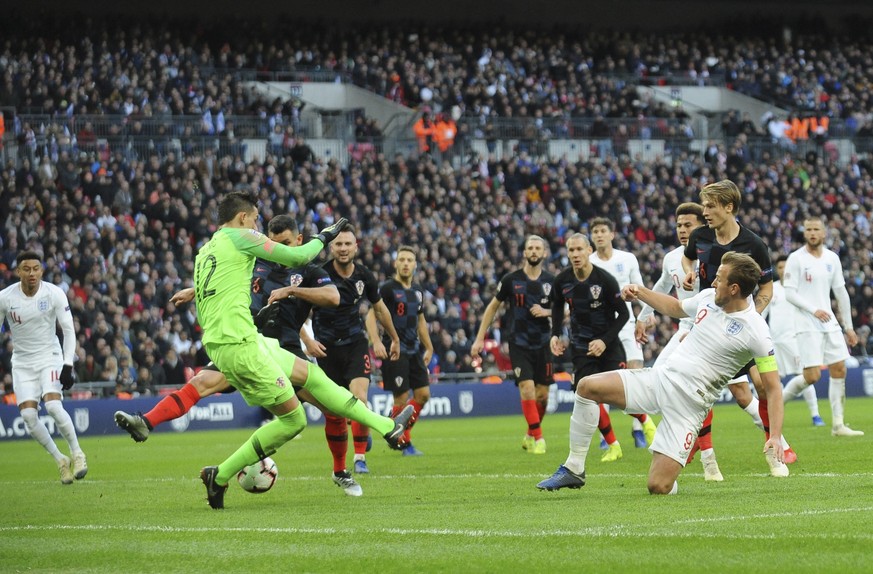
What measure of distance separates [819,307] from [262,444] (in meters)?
8.84

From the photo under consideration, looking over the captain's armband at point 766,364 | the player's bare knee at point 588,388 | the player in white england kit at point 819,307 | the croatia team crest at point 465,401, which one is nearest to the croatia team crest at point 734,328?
the captain's armband at point 766,364

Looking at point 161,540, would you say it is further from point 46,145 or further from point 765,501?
point 46,145

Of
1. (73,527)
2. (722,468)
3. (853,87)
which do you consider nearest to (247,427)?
(722,468)

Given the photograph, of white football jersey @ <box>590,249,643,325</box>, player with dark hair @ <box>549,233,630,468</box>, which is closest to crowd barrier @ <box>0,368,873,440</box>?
white football jersey @ <box>590,249,643,325</box>

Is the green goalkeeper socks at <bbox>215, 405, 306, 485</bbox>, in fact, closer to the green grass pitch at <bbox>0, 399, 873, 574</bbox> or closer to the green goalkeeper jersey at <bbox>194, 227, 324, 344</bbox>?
the green grass pitch at <bbox>0, 399, 873, 574</bbox>

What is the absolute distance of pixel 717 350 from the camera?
31.6ft

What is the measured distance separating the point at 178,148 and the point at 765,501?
90.7 feet

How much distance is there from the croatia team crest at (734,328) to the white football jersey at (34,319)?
7616 millimetres

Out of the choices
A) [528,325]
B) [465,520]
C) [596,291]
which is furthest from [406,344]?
[465,520]

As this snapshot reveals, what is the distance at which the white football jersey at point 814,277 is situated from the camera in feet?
53.6

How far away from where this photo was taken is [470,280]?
→ 32531 mm

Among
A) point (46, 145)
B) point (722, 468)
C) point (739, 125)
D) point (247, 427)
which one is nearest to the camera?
point (722, 468)

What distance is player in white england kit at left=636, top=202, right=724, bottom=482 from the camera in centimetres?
1104

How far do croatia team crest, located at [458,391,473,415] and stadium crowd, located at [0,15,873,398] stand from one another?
1557 millimetres
